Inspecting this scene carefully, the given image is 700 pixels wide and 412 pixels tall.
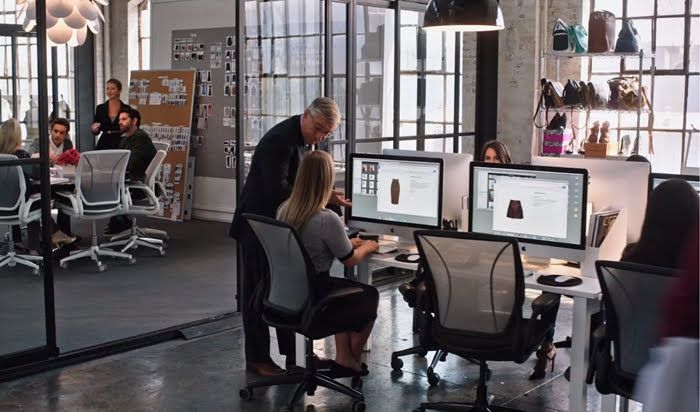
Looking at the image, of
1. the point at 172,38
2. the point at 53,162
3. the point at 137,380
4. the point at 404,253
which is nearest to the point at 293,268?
the point at 404,253

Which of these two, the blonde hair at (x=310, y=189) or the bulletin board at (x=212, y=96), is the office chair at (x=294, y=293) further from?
the bulletin board at (x=212, y=96)

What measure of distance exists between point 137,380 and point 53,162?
3.96 metres

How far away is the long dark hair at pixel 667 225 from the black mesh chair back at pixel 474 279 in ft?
1.75

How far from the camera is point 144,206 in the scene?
861 cm

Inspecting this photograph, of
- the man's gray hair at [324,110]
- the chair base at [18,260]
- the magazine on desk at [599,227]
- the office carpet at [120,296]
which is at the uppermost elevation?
the man's gray hair at [324,110]

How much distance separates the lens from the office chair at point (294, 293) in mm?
4254

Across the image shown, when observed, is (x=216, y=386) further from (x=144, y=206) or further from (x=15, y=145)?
(x=144, y=206)

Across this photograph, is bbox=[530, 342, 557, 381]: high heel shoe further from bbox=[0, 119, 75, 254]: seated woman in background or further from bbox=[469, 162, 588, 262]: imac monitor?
bbox=[0, 119, 75, 254]: seated woman in background

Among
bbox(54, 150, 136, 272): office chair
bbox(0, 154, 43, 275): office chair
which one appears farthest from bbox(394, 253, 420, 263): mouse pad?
bbox(54, 150, 136, 272): office chair

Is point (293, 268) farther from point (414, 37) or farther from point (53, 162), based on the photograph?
point (53, 162)

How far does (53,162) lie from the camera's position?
844cm

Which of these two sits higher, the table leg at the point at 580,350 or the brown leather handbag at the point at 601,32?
the brown leather handbag at the point at 601,32

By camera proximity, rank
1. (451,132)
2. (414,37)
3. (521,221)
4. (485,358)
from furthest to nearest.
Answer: (451,132)
(414,37)
(521,221)
(485,358)

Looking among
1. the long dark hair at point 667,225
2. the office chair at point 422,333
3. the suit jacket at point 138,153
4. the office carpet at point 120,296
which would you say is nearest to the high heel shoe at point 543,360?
the office chair at point 422,333
